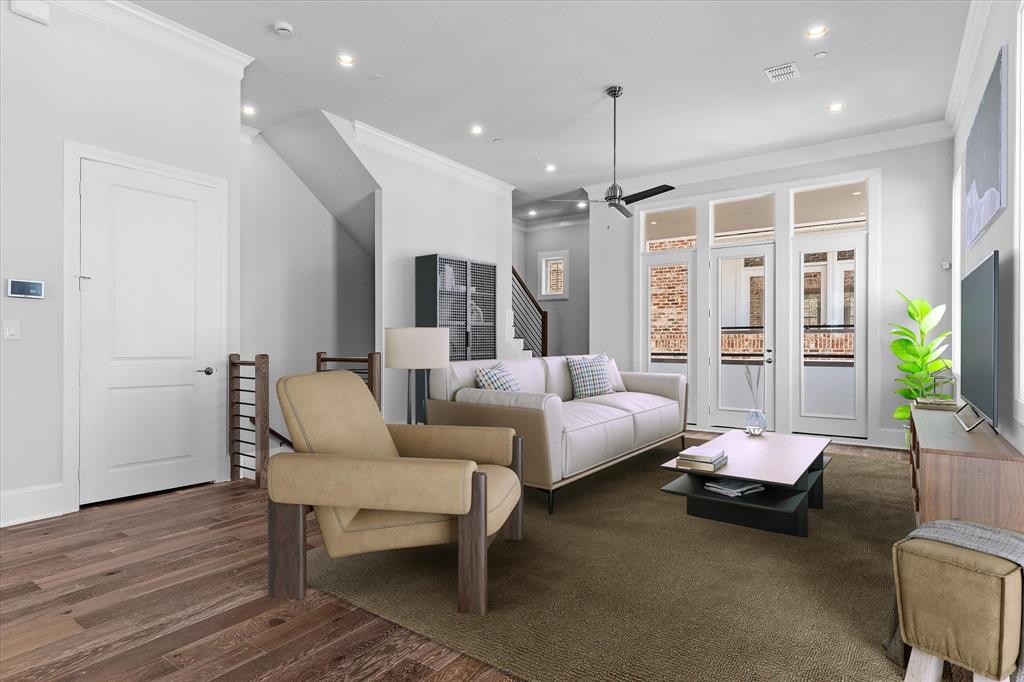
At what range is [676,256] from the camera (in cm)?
703

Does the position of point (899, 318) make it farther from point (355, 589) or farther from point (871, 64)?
point (355, 589)

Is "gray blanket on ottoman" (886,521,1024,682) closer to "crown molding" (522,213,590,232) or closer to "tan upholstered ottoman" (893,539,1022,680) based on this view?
"tan upholstered ottoman" (893,539,1022,680)

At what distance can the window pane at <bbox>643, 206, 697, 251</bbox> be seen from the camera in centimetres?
703

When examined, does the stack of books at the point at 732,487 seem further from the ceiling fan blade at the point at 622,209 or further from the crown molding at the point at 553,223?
the crown molding at the point at 553,223

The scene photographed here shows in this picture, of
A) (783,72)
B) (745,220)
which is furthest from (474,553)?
(745,220)

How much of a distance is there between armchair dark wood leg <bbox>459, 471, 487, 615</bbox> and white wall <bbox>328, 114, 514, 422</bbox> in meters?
4.03

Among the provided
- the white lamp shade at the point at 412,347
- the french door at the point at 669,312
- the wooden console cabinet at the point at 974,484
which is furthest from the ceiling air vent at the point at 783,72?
the white lamp shade at the point at 412,347

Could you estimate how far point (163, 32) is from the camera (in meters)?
Answer: 3.85

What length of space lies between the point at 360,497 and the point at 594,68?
3.75m

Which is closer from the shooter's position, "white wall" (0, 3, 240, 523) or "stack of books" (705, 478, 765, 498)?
"stack of books" (705, 478, 765, 498)

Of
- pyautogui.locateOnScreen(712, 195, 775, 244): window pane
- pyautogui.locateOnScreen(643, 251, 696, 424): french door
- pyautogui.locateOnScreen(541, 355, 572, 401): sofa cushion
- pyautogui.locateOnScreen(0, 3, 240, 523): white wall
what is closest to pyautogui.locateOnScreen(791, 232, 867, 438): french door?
pyautogui.locateOnScreen(712, 195, 775, 244): window pane

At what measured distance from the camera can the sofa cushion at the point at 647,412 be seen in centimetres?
453

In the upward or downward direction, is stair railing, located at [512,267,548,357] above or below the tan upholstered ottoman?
above

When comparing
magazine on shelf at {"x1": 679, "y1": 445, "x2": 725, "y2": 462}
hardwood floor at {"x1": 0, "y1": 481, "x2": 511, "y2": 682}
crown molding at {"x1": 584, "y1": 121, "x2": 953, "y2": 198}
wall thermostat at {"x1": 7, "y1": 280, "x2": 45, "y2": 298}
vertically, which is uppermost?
crown molding at {"x1": 584, "y1": 121, "x2": 953, "y2": 198}
